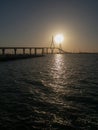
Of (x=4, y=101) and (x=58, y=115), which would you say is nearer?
(x=58, y=115)

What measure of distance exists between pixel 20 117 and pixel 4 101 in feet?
15.8

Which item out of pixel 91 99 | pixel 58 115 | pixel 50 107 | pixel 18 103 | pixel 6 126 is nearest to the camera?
pixel 6 126

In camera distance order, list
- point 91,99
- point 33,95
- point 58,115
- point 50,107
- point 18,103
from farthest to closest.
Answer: point 33,95
point 91,99
point 18,103
point 50,107
point 58,115

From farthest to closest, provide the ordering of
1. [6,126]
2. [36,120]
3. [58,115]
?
[58,115], [36,120], [6,126]

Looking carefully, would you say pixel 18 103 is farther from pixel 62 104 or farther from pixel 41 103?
pixel 62 104

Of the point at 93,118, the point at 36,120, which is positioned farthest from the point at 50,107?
the point at 93,118

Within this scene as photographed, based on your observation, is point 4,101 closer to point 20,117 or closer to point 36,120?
point 20,117

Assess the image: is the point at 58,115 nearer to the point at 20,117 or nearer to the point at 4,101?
the point at 20,117

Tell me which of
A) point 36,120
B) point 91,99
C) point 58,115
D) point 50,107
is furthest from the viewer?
point 91,99

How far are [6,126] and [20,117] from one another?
1795mm

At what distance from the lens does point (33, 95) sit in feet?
68.7

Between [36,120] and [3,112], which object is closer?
[36,120]

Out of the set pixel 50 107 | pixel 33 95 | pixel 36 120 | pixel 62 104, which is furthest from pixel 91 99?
pixel 36 120

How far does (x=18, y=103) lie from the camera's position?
17.5 metres
